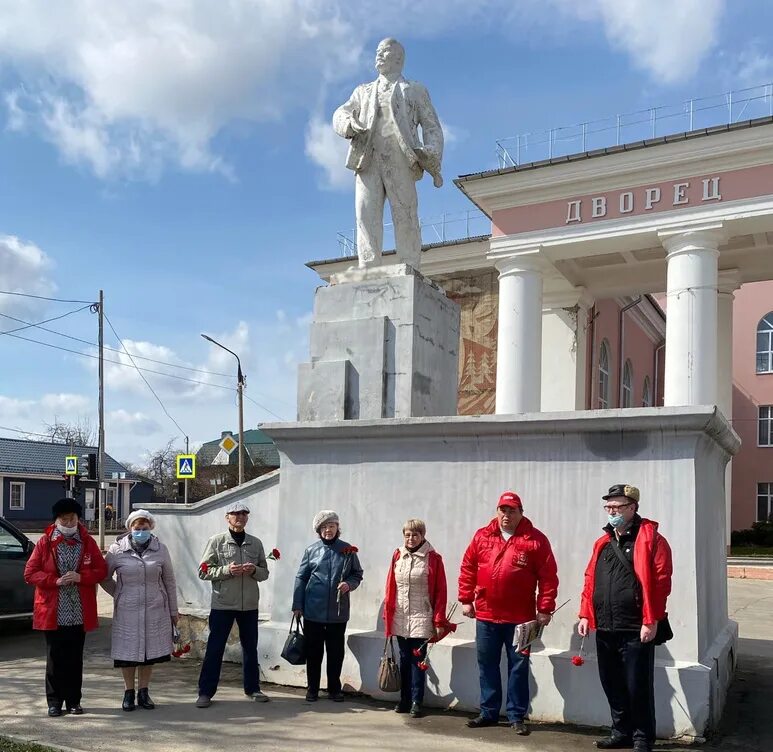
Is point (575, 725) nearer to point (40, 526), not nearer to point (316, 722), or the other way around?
point (316, 722)

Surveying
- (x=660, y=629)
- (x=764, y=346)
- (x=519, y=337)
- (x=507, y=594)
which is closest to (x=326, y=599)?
(x=507, y=594)

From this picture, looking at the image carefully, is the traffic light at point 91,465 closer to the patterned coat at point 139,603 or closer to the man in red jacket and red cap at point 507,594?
the patterned coat at point 139,603

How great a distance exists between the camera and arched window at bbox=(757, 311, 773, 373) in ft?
117

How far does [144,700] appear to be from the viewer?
254 inches

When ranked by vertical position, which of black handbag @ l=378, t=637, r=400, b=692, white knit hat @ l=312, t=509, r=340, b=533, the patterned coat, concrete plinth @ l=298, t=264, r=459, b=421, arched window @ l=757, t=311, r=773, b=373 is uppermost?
arched window @ l=757, t=311, r=773, b=373

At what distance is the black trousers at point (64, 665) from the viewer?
6.20 metres

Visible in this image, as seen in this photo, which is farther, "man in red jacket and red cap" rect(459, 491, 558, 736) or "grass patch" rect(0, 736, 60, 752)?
"man in red jacket and red cap" rect(459, 491, 558, 736)

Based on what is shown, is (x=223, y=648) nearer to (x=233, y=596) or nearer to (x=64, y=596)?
(x=233, y=596)

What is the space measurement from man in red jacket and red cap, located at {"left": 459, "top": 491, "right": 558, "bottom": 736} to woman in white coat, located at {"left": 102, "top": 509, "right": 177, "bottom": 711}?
7.32 feet

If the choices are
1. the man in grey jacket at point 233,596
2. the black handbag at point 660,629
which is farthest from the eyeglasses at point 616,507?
the man in grey jacket at point 233,596

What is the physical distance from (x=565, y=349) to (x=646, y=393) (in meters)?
10.7

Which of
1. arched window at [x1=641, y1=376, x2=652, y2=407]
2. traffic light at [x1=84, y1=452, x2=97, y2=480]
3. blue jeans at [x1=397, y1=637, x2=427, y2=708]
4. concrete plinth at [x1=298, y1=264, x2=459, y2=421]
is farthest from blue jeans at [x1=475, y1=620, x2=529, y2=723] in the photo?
arched window at [x1=641, y1=376, x2=652, y2=407]

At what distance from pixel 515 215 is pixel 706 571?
1601 cm

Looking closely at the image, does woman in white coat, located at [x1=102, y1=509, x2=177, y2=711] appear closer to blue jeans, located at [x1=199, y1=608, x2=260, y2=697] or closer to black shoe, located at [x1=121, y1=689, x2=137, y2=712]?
black shoe, located at [x1=121, y1=689, x2=137, y2=712]
